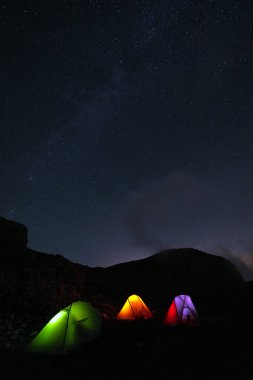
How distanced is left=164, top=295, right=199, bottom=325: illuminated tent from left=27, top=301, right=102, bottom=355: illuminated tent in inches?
214

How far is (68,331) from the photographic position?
856 centimetres

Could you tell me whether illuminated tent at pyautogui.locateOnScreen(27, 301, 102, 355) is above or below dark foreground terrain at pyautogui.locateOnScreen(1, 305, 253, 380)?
above

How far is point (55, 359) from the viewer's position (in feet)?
25.8

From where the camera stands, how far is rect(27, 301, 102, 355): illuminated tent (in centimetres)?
828

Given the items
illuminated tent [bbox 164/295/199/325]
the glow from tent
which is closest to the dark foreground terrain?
the glow from tent

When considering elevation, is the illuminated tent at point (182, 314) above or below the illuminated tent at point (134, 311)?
below

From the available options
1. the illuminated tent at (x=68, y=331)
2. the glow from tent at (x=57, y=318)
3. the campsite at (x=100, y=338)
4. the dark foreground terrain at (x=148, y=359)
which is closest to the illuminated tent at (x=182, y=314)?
the campsite at (x=100, y=338)

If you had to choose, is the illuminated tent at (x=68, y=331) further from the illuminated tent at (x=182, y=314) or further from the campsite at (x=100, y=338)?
the illuminated tent at (x=182, y=314)

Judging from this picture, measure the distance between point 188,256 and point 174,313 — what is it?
144 ft

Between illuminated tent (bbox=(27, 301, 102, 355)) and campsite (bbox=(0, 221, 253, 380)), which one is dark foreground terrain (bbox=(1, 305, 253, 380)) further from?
illuminated tent (bbox=(27, 301, 102, 355))

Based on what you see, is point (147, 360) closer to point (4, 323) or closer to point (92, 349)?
point (92, 349)

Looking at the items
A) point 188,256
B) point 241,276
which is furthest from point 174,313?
point 241,276

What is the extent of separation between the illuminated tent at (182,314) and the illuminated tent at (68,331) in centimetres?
543

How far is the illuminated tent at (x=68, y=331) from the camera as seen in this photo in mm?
8281
